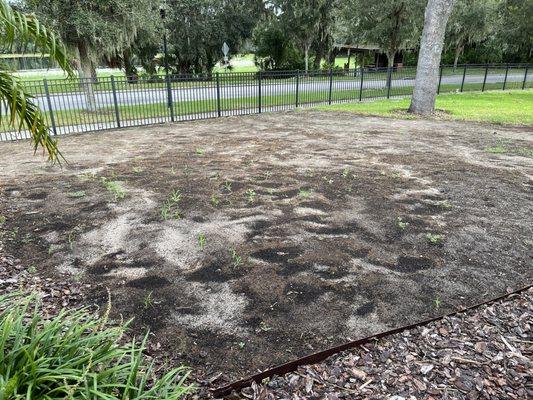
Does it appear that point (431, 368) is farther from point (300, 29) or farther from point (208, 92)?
point (300, 29)

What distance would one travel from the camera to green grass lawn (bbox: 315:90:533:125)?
13898 millimetres

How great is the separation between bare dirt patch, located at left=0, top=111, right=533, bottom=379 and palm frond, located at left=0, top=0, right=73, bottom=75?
1974 mm

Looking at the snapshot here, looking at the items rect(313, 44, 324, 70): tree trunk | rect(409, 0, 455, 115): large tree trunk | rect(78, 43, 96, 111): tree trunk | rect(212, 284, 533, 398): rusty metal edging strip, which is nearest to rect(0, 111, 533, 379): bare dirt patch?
rect(212, 284, 533, 398): rusty metal edging strip

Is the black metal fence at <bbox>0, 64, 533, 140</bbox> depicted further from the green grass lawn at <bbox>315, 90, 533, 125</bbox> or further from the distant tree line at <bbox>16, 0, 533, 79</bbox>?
the distant tree line at <bbox>16, 0, 533, 79</bbox>

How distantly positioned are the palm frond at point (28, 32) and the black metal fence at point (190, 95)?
25.8 ft

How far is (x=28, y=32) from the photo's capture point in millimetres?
2637

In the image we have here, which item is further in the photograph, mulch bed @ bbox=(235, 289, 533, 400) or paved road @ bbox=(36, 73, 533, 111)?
A: paved road @ bbox=(36, 73, 533, 111)

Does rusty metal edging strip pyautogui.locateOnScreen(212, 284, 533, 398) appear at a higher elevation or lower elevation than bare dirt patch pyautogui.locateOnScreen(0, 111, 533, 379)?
higher

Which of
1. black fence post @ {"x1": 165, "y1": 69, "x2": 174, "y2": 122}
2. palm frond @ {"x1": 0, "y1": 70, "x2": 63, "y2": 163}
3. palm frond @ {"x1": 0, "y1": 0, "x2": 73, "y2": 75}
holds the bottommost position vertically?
black fence post @ {"x1": 165, "y1": 69, "x2": 174, "y2": 122}

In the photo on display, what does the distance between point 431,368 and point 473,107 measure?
15773mm

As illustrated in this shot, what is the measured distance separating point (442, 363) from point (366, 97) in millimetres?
16989

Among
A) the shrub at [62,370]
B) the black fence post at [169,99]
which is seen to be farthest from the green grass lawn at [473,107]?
the shrub at [62,370]

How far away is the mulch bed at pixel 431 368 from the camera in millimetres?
2643

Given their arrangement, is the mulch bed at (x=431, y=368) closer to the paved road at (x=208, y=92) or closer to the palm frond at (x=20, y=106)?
the palm frond at (x=20, y=106)
